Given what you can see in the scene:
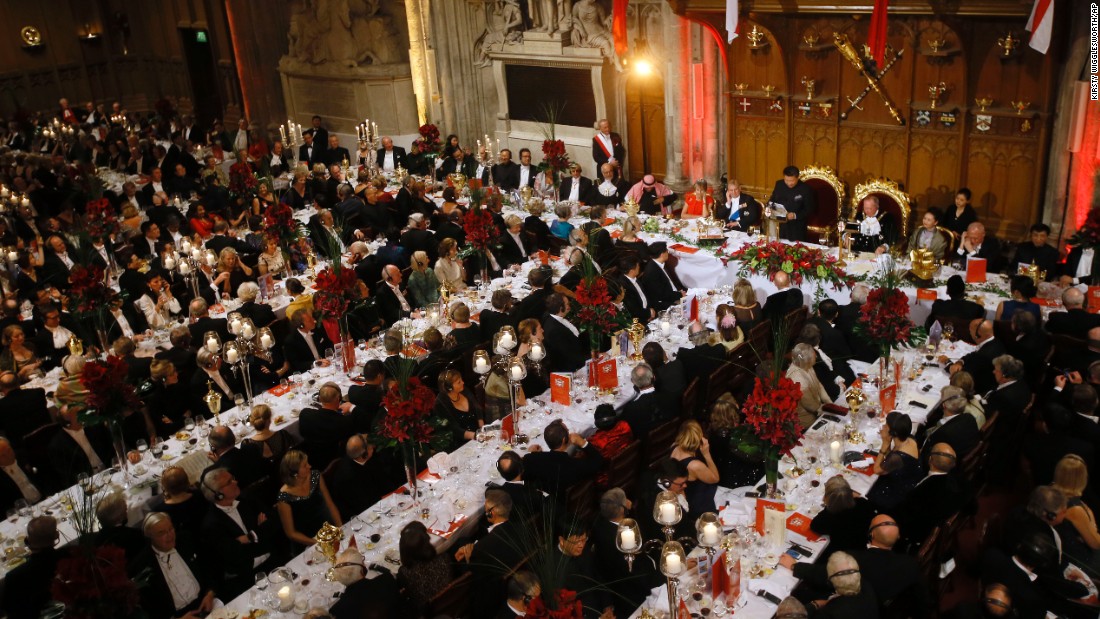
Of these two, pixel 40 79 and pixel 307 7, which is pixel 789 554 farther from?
pixel 40 79

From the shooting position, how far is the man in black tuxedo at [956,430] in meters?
6.63

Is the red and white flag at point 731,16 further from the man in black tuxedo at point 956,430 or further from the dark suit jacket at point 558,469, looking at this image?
the dark suit jacket at point 558,469

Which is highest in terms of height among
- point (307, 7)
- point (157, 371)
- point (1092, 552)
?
point (307, 7)

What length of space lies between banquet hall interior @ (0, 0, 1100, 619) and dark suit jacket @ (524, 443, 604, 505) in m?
0.04

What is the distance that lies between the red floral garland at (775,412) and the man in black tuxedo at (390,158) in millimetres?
10796

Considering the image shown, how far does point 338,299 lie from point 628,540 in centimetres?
438

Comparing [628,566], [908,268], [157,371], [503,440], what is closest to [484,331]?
[503,440]

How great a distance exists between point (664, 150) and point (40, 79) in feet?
62.3

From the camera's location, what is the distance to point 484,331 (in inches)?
356

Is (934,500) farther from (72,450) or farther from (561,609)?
(72,450)

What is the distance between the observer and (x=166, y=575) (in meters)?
6.02

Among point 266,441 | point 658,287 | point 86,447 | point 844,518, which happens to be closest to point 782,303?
point 658,287

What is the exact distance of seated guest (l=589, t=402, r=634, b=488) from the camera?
7023mm

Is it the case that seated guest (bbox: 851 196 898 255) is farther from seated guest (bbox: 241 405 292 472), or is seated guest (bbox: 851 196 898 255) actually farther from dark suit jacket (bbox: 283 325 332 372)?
seated guest (bbox: 241 405 292 472)
